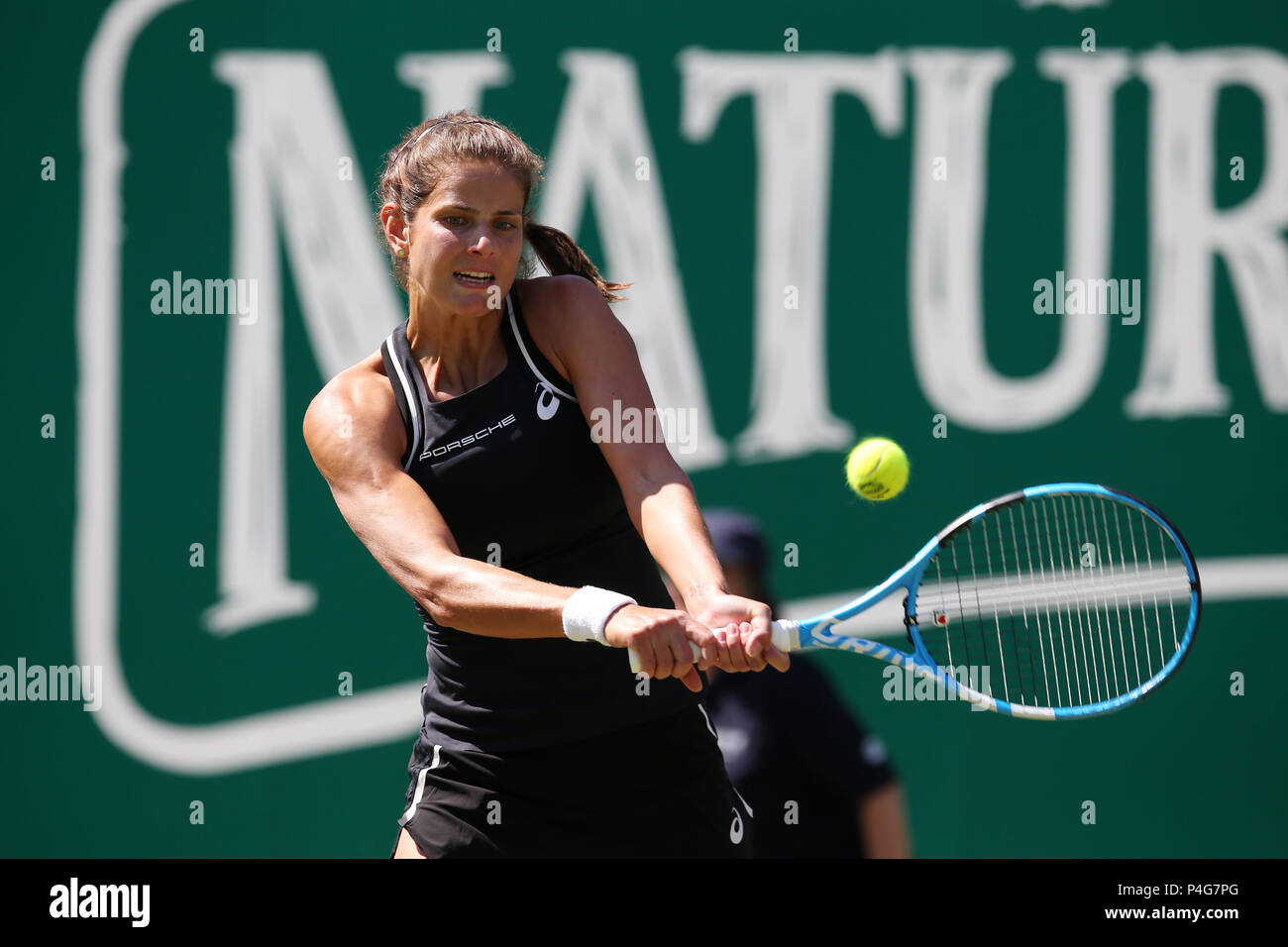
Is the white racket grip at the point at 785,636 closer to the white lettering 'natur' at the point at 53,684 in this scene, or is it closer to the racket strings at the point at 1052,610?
the racket strings at the point at 1052,610

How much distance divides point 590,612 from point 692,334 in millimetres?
2530

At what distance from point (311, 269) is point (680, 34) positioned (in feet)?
4.73

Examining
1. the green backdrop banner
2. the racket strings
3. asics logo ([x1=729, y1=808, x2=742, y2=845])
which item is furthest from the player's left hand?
the green backdrop banner

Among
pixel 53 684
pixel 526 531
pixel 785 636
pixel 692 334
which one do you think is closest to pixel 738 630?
pixel 785 636

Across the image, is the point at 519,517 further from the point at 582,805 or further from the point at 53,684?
the point at 53,684

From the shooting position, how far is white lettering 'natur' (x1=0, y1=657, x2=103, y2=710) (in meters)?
4.52

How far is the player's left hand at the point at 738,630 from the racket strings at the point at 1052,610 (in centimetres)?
136

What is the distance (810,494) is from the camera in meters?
4.68

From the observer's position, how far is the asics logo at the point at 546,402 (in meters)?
2.51

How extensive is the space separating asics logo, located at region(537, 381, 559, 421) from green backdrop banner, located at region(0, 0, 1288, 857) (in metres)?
2.12

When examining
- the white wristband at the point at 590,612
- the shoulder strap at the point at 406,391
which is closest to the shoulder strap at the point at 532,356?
the shoulder strap at the point at 406,391

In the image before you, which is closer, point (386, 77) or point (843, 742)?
point (843, 742)

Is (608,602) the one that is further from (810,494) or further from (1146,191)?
(1146,191)

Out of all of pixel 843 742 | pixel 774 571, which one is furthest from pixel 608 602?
pixel 774 571
